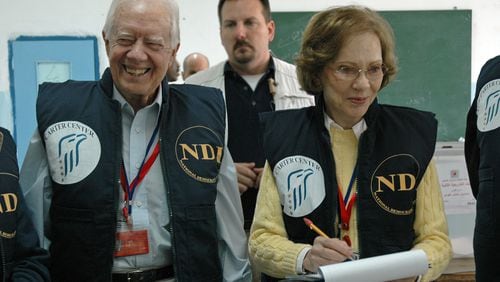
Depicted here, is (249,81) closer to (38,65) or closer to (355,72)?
(355,72)

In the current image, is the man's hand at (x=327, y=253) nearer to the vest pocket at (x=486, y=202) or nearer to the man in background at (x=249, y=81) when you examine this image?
the vest pocket at (x=486, y=202)

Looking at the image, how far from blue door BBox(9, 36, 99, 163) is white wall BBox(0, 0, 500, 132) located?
6 centimetres

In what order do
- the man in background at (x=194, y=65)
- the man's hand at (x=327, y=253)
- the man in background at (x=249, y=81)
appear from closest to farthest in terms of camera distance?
the man's hand at (x=327, y=253) → the man in background at (x=249, y=81) → the man in background at (x=194, y=65)

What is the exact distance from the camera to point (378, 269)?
79cm

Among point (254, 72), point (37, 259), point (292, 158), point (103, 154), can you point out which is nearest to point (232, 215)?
point (292, 158)

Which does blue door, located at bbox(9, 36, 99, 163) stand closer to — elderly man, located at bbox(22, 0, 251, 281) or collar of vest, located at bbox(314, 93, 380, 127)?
elderly man, located at bbox(22, 0, 251, 281)

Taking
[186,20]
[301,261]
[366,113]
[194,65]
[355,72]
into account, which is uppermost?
[186,20]

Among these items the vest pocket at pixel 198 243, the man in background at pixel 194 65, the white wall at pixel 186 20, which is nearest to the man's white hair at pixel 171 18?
the vest pocket at pixel 198 243

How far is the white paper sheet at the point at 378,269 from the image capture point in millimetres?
762

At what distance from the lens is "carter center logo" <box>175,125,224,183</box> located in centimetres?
165

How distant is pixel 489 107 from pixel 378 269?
1.04 m

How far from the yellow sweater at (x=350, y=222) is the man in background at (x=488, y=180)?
152 millimetres

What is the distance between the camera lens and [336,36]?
1567mm

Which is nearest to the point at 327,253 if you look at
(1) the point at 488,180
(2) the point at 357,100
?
(2) the point at 357,100
